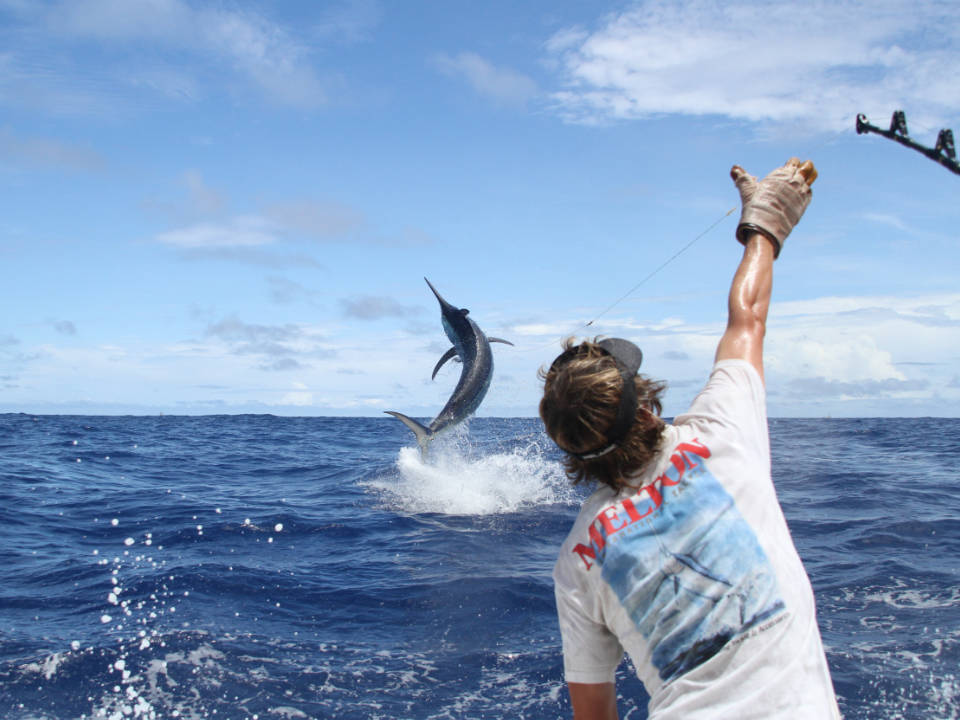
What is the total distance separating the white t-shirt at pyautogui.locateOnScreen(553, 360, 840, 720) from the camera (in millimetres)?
1583

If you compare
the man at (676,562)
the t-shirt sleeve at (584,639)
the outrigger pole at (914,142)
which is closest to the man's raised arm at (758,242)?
the man at (676,562)

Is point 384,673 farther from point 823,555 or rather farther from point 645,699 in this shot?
point 823,555

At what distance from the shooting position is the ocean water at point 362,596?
4.50 metres

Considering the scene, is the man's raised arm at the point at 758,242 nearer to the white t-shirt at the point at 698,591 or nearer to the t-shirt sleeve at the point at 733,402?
the t-shirt sleeve at the point at 733,402

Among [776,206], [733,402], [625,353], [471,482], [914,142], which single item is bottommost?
[471,482]

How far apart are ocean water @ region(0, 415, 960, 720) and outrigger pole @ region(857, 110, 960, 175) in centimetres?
298

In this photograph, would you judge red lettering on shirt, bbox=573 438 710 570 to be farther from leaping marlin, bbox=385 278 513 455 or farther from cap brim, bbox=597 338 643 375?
leaping marlin, bbox=385 278 513 455

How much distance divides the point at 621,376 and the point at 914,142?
9.08 feet

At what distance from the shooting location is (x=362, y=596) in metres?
6.49

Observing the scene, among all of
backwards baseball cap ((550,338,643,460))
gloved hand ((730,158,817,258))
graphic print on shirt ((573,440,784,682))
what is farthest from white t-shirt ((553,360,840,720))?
gloved hand ((730,158,817,258))

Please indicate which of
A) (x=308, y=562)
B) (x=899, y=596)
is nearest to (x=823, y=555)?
(x=899, y=596)

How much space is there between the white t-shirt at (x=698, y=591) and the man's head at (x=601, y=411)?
55 millimetres

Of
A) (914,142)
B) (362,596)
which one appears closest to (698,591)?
(914,142)

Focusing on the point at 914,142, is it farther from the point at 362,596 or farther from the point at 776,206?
the point at 362,596
